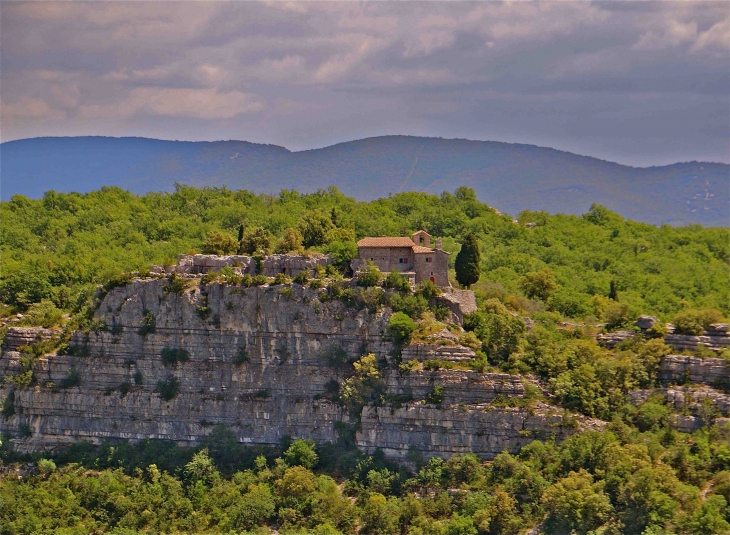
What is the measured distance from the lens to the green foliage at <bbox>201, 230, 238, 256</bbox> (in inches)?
2094

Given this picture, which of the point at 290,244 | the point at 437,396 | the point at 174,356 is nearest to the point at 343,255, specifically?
the point at 290,244

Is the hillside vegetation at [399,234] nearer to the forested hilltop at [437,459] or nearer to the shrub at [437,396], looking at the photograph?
the forested hilltop at [437,459]

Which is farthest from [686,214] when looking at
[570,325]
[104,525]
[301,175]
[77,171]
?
[104,525]

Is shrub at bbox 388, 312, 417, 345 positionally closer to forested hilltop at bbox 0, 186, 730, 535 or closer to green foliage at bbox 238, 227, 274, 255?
forested hilltop at bbox 0, 186, 730, 535

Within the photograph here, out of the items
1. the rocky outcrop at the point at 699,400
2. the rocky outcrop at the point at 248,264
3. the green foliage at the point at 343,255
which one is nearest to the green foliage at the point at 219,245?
the rocky outcrop at the point at 248,264

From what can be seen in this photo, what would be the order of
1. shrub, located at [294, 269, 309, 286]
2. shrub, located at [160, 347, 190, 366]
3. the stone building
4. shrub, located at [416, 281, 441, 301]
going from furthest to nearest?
shrub, located at [160, 347, 190, 366] < the stone building < shrub, located at [294, 269, 309, 286] < shrub, located at [416, 281, 441, 301]

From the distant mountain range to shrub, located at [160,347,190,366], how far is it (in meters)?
42.6

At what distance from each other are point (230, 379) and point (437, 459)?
9557 millimetres

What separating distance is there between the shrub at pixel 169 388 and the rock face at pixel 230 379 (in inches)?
2.0

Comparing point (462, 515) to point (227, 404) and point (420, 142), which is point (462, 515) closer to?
point (227, 404)

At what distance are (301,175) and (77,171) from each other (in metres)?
26.3

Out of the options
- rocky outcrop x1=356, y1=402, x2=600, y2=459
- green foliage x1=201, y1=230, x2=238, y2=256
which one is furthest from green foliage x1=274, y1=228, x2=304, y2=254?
rocky outcrop x1=356, y1=402, x2=600, y2=459

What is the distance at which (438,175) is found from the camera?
97938 mm

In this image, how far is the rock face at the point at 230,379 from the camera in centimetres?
4572
